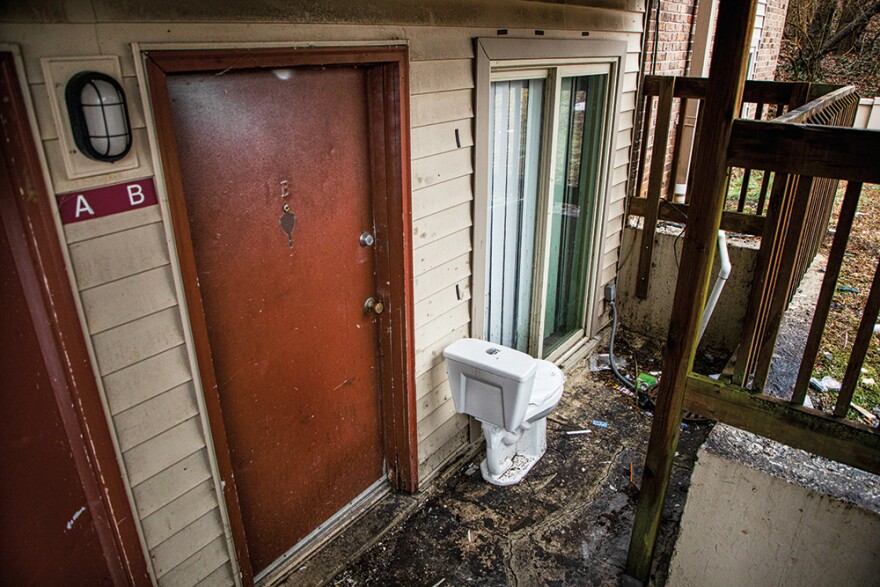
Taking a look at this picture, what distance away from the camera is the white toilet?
304cm

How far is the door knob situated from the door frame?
0.11 feet

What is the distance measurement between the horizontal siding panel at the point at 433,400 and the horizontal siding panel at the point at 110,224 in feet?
6.00

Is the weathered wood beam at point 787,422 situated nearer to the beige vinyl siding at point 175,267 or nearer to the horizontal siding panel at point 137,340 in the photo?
the beige vinyl siding at point 175,267

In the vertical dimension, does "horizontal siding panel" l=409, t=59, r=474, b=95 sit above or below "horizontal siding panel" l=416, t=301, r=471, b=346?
above

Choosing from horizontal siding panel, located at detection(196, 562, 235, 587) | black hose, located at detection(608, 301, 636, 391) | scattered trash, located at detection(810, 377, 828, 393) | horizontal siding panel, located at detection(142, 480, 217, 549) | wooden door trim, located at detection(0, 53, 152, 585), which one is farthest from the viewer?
black hose, located at detection(608, 301, 636, 391)

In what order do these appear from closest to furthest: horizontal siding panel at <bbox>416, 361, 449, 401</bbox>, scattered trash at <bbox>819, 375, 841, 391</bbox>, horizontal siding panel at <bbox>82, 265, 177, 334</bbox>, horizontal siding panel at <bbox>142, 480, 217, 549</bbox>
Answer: horizontal siding panel at <bbox>82, 265, 177, 334</bbox>
horizontal siding panel at <bbox>142, 480, 217, 549</bbox>
horizontal siding panel at <bbox>416, 361, 449, 401</bbox>
scattered trash at <bbox>819, 375, 841, 391</bbox>

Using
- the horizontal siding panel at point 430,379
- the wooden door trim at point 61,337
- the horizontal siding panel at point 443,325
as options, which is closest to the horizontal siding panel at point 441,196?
the horizontal siding panel at point 443,325

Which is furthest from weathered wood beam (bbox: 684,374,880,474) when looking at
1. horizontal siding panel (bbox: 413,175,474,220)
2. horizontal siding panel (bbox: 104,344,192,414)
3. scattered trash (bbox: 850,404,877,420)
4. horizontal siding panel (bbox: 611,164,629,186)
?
horizontal siding panel (bbox: 611,164,629,186)

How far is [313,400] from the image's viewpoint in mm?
2723

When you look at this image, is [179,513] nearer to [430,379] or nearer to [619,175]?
[430,379]

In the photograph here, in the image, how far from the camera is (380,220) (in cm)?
272

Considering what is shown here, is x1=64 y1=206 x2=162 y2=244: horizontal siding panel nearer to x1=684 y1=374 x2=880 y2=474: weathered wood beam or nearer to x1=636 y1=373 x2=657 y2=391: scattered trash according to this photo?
x1=684 y1=374 x2=880 y2=474: weathered wood beam

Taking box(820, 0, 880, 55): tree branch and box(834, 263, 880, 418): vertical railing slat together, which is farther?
box(820, 0, 880, 55): tree branch

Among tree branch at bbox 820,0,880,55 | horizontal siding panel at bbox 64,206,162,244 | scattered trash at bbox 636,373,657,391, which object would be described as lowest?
scattered trash at bbox 636,373,657,391
